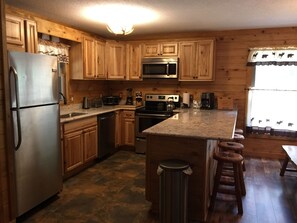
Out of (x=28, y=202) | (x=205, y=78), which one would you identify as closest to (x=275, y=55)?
(x=205, y=78)

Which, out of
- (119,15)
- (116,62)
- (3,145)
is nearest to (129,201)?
(3,145)

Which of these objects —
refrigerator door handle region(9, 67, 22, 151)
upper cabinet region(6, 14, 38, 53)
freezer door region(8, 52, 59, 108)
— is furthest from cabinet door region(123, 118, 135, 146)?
refrigerator door handle region(9, 67, 22, 151)

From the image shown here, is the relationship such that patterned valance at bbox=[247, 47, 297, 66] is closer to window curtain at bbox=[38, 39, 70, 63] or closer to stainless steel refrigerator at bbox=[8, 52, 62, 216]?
window curtain at bbox=[38, 39, 70, 63]

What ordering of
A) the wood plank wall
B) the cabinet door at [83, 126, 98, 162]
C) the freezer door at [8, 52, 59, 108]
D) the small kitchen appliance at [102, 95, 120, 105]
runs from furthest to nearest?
the small kitchen appliance at [102, 95, 120, 105], the cabinet door at [83, 126, 98, 162], the freezer door at [8, 52, 59, 108], the wood plank wall

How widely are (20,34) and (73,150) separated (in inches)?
67.7

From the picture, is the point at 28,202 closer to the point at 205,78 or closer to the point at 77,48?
the point at 77,48

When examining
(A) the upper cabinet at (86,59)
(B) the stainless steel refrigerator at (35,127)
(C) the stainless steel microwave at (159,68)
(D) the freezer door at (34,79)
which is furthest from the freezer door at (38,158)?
(C) the stainless steel microwave at (159,68)

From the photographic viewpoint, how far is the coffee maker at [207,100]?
481 centimetres

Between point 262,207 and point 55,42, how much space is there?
12.6 feet

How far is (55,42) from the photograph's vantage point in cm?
409

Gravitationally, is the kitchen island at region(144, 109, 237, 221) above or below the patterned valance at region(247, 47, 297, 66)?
below

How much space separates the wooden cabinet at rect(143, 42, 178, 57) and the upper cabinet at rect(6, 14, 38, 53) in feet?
7.77

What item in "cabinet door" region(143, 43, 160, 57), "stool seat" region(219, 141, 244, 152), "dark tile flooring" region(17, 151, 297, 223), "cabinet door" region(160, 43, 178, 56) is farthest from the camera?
"cabinet door" region(143, 43, 160, 57)

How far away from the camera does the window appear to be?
14.8ft
